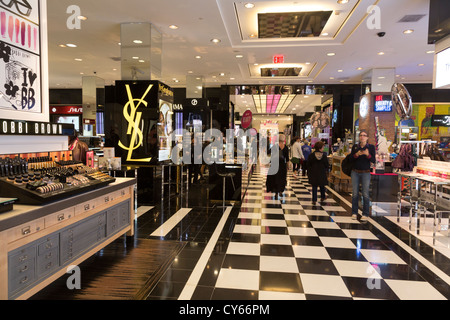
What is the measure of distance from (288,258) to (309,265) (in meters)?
0.27

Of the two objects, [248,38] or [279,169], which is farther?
[248,38]

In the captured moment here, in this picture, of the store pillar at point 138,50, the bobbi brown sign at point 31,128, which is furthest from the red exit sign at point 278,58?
the bobbi brown sign at point 31,128

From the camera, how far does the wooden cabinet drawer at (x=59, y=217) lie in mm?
2402

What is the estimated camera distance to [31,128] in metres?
2.87

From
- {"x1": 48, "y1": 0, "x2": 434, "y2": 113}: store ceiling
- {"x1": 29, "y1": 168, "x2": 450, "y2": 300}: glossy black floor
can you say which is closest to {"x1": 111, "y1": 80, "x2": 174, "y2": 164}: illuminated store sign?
{"x1": 48, "y1": 0, "x2": 434, "y2": 113}: store ceiling

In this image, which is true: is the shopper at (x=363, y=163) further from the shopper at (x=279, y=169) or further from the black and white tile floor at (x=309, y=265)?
the shopper at (x=279, y=169)

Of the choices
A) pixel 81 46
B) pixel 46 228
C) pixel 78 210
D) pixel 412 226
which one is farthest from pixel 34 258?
pixel 81 46

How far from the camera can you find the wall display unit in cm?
282

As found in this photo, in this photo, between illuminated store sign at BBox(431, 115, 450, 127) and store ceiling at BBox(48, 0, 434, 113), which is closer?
store ceiling at BBox(48, 0, 434, 113)

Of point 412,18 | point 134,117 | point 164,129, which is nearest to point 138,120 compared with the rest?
point 134,117

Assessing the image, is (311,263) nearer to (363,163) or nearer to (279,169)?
(363,163)

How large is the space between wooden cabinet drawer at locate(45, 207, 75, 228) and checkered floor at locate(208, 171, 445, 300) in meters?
1.44

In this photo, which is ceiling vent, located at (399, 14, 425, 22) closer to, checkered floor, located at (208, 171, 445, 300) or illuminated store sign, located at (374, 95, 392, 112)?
checkered floor, located at (208, 171, 445, 300)
